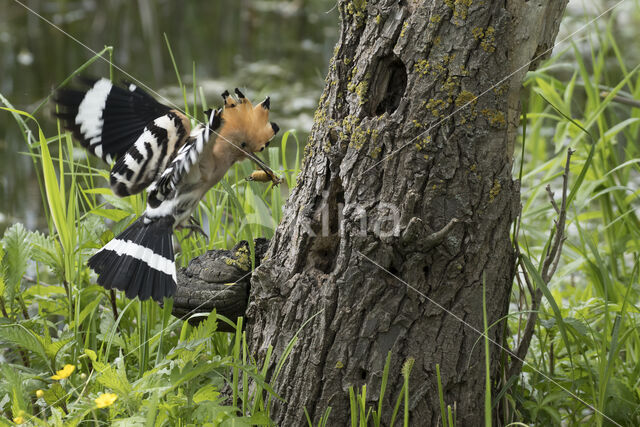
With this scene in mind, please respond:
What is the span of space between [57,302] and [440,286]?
52.3 inches

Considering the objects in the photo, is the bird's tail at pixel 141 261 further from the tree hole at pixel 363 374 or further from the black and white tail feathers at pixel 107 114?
the tree hole at pixel 363 374

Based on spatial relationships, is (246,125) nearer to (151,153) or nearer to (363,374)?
(151,153)

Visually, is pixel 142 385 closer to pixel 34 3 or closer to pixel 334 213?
pixel 334 213

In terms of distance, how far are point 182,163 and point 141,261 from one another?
1.04 feet

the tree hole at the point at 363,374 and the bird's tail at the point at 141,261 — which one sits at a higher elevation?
the bird's tail at the point at 141,261

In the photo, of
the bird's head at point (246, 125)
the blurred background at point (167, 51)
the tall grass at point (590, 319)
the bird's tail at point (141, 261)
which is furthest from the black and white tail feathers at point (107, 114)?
the blurred background at point (167, 51)

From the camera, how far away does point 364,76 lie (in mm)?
1754

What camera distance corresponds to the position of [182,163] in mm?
1928

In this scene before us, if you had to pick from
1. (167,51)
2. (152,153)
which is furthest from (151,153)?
(167,51)

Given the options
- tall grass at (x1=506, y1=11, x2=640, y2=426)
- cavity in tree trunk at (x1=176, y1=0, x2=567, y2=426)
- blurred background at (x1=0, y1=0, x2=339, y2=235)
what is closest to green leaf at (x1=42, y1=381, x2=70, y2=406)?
cavity in tree trunk at (x1=176, y1=0, x2=567, y2=426)

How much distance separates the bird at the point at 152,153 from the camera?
1897mm

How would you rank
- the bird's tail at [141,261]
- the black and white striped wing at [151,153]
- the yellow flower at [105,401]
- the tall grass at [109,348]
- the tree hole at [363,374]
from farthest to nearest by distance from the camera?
the black and white striped wing at [151,153], the bird's tail at [141,261], the tree hole at [363,374], the tall grass at [109,348], the yellow flower at [105,401]

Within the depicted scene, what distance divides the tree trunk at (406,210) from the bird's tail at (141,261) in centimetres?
29

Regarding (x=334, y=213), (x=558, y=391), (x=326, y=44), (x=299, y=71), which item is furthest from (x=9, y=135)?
(x=558, y=391)
